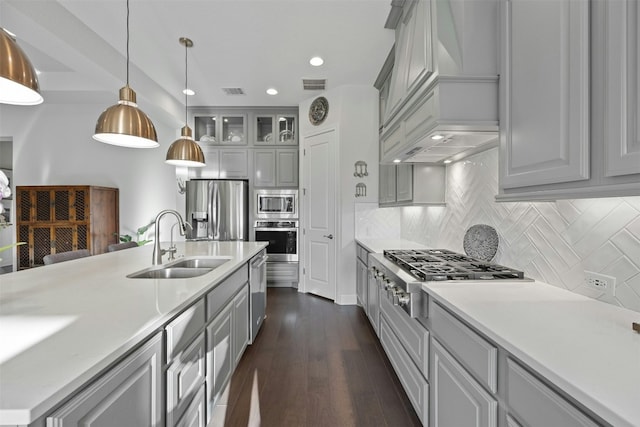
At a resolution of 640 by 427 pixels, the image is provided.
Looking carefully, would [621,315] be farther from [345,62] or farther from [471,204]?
[345,62]

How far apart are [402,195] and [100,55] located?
11.1 feet

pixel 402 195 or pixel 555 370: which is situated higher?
pixel 402 195

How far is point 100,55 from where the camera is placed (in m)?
2.98

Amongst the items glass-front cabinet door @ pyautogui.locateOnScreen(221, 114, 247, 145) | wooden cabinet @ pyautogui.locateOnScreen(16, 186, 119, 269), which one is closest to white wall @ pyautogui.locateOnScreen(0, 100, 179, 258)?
wooden cabinet @ pyautogui.locateOnScreen(16, 186, 119, 269)

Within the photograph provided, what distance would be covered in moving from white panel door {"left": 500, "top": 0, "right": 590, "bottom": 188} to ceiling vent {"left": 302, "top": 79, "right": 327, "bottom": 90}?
281 cm

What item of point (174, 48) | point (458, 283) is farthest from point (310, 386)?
point (174, 48)

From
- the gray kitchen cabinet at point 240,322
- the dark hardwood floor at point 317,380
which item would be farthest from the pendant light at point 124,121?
the dark hardwood floor at point 317,380

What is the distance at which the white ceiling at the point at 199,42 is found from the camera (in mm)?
2445

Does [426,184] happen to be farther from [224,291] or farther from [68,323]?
[68,323]

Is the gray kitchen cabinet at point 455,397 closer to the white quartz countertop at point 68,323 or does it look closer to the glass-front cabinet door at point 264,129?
the white quartz countertop at point 68,323

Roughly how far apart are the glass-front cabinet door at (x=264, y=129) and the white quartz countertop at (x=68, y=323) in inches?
139

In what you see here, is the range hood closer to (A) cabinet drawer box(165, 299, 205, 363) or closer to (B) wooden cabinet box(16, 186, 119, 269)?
(A) cabinet drawer box(165, 299, 205, 363)

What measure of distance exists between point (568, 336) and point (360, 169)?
325 cm

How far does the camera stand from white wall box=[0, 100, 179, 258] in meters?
4.43
